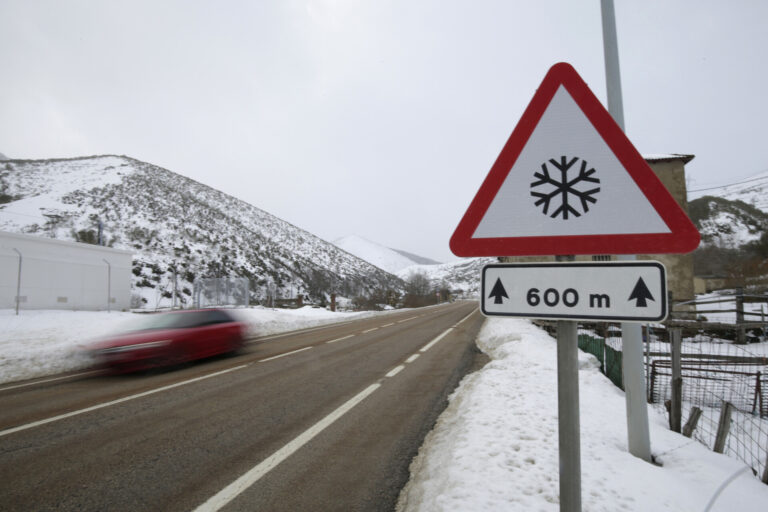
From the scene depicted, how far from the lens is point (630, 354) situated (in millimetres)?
3256

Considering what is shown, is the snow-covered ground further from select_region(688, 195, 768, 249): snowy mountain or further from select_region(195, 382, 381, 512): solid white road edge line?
Result: select_region(688, 195, 768, 249): snowy mountain

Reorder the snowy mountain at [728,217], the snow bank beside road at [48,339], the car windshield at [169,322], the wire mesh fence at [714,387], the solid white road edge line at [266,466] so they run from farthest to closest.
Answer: the snowy mountain at [728,217]
the car windshield at [169,322]
the snow bank beside road at [48,339]
the wire mesh fence at [714,387]
the solid white road edge line at [266,466]

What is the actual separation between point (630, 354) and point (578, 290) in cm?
248

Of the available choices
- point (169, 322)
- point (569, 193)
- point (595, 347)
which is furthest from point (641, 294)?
point (169, 322)

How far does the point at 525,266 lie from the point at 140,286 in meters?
50.7

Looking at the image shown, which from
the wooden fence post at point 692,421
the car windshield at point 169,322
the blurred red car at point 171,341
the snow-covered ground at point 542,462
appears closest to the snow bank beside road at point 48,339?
the car windshield at point 169,322

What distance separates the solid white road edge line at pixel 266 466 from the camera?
2.75m

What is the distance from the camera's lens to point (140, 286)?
42.8 metres

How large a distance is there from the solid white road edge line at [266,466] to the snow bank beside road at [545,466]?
1253 mm

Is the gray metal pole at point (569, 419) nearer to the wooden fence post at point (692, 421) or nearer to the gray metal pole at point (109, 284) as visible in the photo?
the wooden fence post at point (692, 421)

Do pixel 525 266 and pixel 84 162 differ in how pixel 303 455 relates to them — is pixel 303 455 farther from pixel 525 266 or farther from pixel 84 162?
pixel 84 162

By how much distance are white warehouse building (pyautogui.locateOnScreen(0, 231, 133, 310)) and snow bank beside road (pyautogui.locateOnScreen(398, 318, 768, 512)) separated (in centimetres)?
2459

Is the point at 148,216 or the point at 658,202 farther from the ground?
the point at 148,216

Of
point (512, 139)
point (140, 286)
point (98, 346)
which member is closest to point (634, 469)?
point (512, 139)
